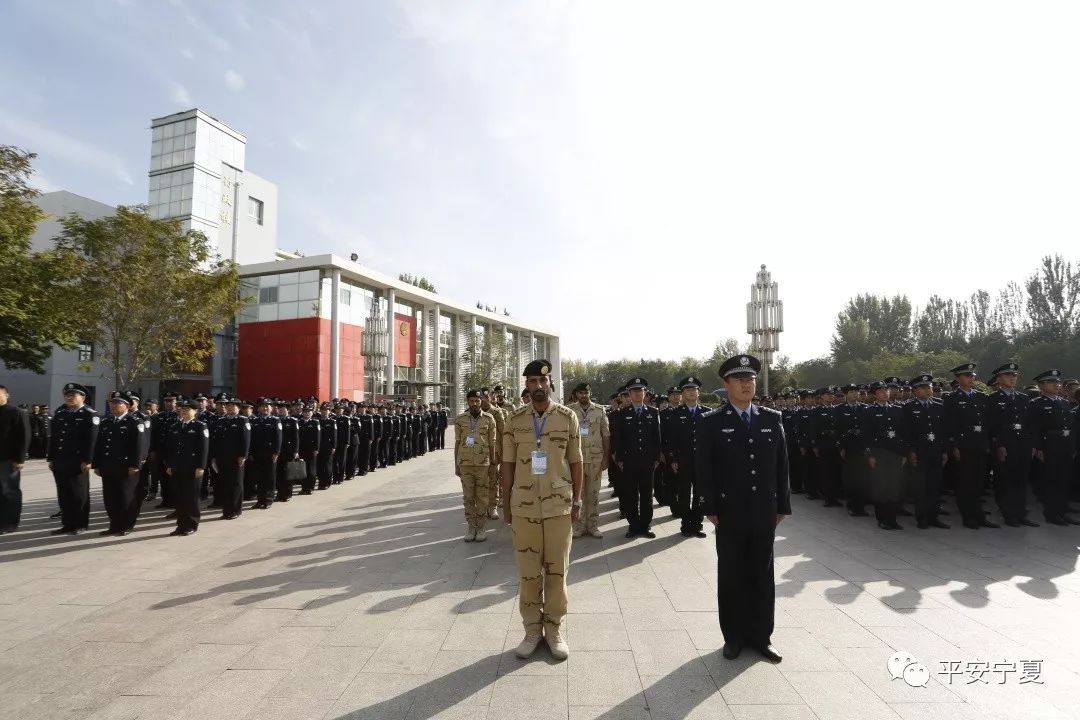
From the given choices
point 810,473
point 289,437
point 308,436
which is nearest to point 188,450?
point 289,437

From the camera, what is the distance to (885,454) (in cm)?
756

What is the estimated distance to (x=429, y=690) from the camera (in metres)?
3.26

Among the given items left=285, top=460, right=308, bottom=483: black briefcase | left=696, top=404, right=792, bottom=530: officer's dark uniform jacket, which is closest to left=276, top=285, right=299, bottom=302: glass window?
left=285, top=460, right=308, bottom=483: black briefcase

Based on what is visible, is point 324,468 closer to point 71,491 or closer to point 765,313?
point 71,491

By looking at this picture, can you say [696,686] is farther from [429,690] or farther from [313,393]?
[313,393]

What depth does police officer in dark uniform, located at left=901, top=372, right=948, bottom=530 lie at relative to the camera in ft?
24.0

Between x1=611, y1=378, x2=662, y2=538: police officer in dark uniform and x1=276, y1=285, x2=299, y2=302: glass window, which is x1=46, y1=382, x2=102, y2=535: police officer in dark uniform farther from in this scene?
x1=276, y1=285, x2=299, y2=302: glass window

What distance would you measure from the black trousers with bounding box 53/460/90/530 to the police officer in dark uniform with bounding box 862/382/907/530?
11.0 meters

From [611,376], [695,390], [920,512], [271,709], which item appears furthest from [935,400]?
[611,376]

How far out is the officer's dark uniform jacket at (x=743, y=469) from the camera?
381cm

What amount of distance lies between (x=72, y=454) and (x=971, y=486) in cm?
1238

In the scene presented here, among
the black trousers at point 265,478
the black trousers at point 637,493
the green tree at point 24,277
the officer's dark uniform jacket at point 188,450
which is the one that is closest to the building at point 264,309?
the green tree at point 24,277

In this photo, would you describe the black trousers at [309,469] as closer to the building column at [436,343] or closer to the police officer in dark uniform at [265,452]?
the police officer in dark uniform at [265,452]

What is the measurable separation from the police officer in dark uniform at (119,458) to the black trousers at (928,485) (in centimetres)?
1059
